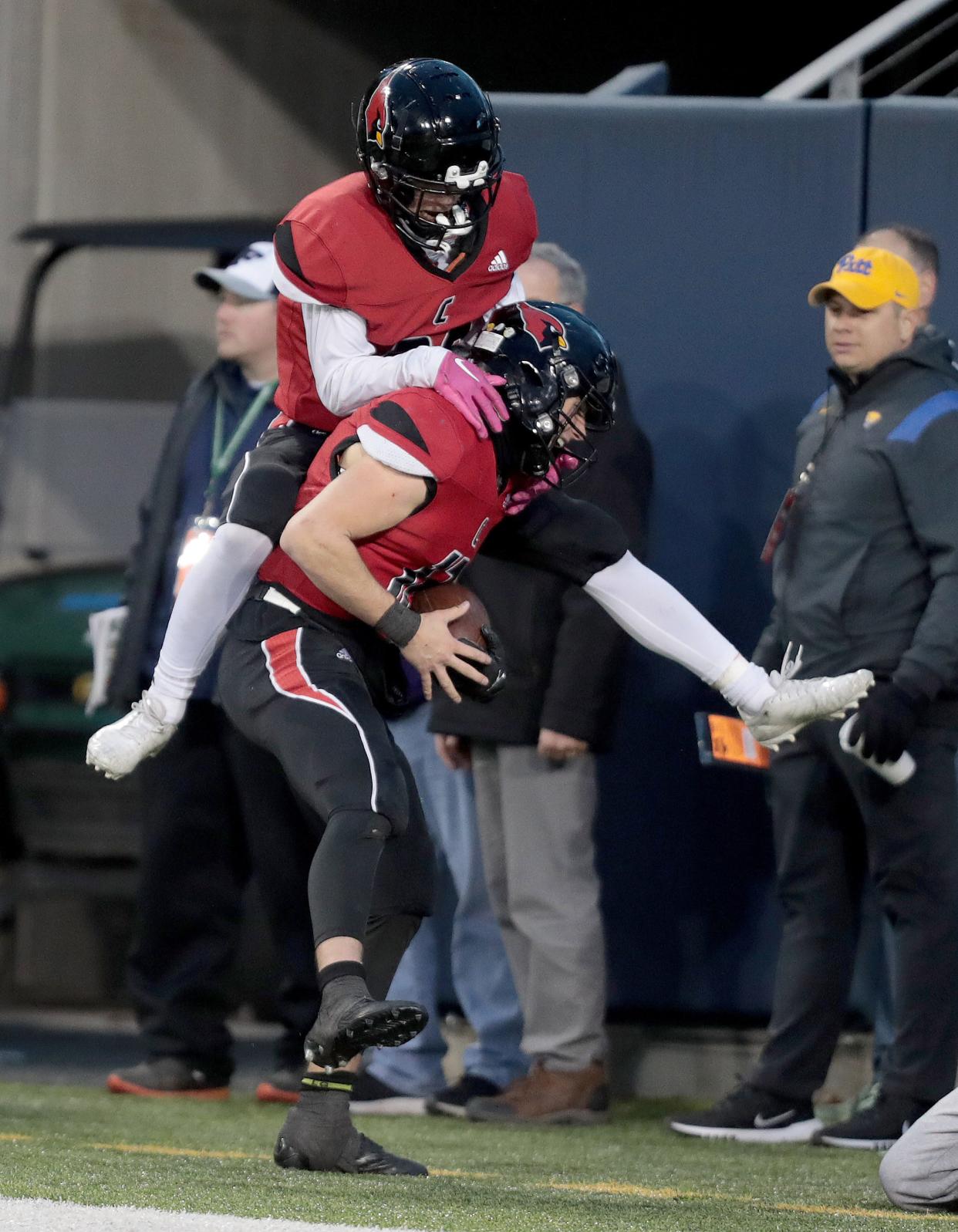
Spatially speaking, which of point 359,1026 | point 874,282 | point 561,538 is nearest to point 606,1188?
point 359,1026

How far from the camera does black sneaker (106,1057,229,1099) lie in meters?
5.55

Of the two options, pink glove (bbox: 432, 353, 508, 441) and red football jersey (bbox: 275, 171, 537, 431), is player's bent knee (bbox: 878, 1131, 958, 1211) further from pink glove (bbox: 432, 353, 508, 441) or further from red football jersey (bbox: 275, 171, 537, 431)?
red football jersey (bbox: 275, 171, 537, 431)

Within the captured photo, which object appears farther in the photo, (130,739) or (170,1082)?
(170,1082)

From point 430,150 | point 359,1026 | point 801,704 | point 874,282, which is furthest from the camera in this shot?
point 874,282

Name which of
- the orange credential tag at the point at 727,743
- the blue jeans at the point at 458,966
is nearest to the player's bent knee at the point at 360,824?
the orange credential tag at the point at 727,743

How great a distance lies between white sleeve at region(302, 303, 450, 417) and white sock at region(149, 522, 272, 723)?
303 millimetres

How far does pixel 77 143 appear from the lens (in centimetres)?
936

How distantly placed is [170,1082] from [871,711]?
86.6 inches

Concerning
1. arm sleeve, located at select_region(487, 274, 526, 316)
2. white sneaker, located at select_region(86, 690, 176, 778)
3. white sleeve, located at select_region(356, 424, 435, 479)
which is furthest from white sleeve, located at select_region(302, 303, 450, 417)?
white sneaker, located at select_region(86, 690, 176, 778)

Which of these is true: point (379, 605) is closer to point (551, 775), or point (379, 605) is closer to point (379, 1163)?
point (379, 1163)

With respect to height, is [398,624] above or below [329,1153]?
above

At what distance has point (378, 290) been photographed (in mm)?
3754

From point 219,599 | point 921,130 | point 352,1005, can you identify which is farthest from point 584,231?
point 352,1005

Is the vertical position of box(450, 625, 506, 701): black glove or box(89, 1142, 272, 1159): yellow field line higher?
box(450, 625, 506, 701): black glove
